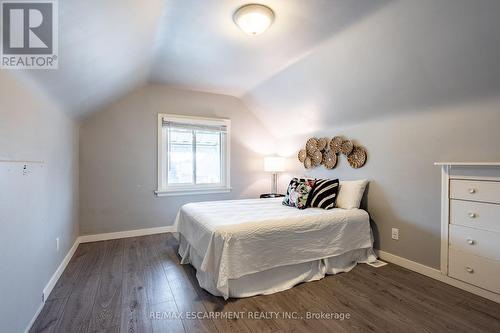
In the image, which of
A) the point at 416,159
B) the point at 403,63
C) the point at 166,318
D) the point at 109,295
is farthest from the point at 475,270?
the point at 109,295

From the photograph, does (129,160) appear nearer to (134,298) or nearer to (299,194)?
(134,298)

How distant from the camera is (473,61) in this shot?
1.86 m

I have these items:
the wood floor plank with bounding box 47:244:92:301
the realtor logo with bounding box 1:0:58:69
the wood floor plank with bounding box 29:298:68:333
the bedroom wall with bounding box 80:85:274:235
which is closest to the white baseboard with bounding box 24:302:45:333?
the wood floor plank with bounding box 29:298:68:333

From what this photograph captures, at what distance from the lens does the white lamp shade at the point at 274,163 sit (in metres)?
4.43

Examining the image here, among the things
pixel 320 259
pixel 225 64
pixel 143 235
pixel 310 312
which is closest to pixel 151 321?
pixel 310 312

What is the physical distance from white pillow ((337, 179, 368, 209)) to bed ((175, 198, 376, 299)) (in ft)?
0.51

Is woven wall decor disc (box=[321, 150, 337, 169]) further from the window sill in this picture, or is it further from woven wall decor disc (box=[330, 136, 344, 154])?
the window sill

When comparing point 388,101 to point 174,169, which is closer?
point 388,101

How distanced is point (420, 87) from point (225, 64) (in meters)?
2.16

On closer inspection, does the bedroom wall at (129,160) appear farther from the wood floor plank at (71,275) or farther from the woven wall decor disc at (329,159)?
the woven wall decor disc at (329,159)

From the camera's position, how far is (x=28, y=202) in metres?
1.67

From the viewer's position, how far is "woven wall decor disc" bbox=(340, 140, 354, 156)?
320 centimetres

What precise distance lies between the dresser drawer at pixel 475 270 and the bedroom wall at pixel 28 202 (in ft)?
11.0

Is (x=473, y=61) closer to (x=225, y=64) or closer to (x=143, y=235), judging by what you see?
(x=225, y=64)
